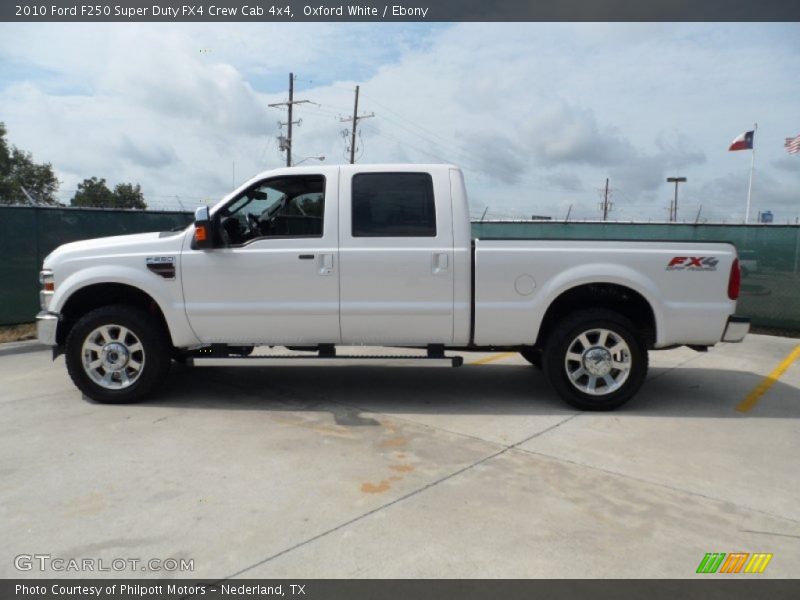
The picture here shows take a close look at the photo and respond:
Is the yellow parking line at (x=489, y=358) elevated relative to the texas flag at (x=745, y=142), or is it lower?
lower

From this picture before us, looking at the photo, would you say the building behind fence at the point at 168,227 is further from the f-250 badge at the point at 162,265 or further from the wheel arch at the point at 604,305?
the f-250 badge at the point at 162,265

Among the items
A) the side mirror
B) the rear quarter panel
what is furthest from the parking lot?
the side mirror

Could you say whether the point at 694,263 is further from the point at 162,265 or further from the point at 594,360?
the point at 162,265

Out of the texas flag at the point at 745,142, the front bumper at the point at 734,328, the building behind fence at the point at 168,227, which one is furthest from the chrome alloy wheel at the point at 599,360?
the texas flag at the point at 745,142

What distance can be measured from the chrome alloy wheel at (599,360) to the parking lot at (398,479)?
275mm

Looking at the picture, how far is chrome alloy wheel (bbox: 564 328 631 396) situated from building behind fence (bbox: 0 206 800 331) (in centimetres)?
400

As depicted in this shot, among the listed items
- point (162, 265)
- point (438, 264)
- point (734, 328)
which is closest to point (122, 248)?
point (162, 265)

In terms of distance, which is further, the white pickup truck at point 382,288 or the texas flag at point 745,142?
the texas flag at point 745,142

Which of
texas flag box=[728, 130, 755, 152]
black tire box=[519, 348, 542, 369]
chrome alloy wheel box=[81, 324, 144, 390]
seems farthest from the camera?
texas flag box=[728, 130, 755, 152]

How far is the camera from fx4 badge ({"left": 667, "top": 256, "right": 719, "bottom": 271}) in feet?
16.8

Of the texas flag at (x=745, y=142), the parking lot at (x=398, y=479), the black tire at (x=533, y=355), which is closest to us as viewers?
the parking lot at (x=398, y=479)

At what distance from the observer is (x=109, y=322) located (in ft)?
17.3

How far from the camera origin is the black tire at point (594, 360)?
16.9 ft

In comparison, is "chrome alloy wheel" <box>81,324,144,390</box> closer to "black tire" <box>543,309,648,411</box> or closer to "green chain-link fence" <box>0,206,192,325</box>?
"black tire" <box>543,309,648,411</box>
